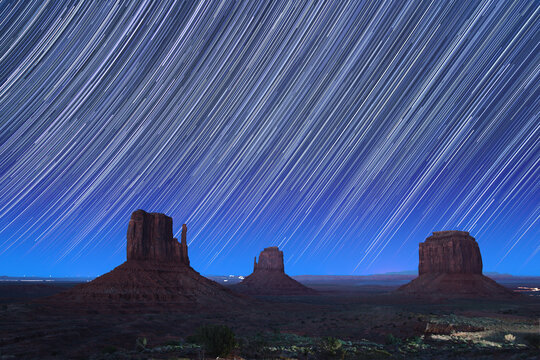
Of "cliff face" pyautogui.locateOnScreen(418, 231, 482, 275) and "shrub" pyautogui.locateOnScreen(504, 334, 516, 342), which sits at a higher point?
"cliff face" pyautogui.locateOnScreen(418, 231, 482, 275)

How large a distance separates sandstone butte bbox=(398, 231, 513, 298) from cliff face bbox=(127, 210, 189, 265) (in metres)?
64.5

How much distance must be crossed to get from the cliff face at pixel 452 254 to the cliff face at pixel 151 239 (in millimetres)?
75136

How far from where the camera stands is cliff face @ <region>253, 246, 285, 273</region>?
142 metres

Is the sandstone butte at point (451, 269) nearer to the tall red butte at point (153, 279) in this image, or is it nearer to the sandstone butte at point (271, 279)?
the sandstone butte at point (271, 279)

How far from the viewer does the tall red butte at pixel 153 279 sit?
183ft

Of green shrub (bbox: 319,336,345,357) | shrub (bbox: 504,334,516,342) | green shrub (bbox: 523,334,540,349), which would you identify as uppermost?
green shrub (bbox: 319,336,345,357)

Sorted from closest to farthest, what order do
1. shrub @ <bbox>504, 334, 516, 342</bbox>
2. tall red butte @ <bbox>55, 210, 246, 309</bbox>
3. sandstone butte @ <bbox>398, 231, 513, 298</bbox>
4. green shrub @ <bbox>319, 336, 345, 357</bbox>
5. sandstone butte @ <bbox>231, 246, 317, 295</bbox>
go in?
green shrub @ <bbox>319, 336, 345, 357</bbox>
shrub @ <bbox>504, 334, 516, 342</bbox>
tall red butte @ <bbox>55, 210, 246, 309</bbox>
sandstone butte @ <bbox>398, 231, 513, 298</bbox>
sandstone butte @ <bbox>231, 246, 317, 295</bbox>

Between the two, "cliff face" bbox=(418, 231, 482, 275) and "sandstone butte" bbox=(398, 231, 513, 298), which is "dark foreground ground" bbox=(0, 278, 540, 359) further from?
"cliff face" bbox=(418, 231, 482, 275)

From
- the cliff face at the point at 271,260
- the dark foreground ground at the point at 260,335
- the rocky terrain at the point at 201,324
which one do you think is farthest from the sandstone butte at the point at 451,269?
the dark foreground ground at the point at 260,335

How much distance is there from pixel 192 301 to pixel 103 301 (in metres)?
13.7

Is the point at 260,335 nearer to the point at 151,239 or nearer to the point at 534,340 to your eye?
the point at 534,340

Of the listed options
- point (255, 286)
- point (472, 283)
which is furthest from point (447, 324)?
point (255, 286)

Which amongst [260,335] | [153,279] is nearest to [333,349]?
[260,335]

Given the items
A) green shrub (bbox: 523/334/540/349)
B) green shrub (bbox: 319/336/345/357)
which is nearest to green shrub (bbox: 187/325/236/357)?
green shrub (bbox: 319/336/345/357)
